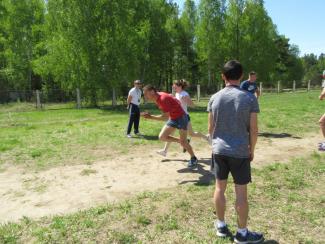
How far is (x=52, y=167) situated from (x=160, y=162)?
2.25 m

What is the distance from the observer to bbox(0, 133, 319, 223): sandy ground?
19.3 ft

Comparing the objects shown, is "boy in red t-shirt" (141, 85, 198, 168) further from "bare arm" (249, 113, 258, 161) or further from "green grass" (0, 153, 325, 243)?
"bare arm" (249, 113, 258, 161)

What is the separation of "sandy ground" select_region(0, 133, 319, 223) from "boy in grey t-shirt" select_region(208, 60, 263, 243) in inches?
93.8

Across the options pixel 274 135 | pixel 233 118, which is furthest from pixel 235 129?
pixel 274 135

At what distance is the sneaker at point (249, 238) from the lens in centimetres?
428

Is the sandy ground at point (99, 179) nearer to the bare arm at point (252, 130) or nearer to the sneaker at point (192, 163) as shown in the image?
the sneaker at point (192, 163)

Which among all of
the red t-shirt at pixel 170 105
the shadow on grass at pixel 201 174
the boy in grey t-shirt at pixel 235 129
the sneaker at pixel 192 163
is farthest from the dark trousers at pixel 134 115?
the boy in grey t-shirt at pixel 235 129

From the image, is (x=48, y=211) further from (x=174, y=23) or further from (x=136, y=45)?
(x=174, y=23)

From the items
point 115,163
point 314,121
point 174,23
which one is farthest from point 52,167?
point 174,23

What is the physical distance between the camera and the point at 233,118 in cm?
403

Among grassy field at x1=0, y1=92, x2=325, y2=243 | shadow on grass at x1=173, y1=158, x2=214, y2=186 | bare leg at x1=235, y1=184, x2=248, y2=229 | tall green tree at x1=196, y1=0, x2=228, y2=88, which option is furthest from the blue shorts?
tall green tree at x1=196, y1=0, x2=228, y2=88

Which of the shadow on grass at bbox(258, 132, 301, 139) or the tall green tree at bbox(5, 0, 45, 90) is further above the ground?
the tall green tree at bbox(5, 0, 45, 90)

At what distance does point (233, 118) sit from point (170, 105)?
11.2 feet

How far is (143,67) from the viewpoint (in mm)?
41062
